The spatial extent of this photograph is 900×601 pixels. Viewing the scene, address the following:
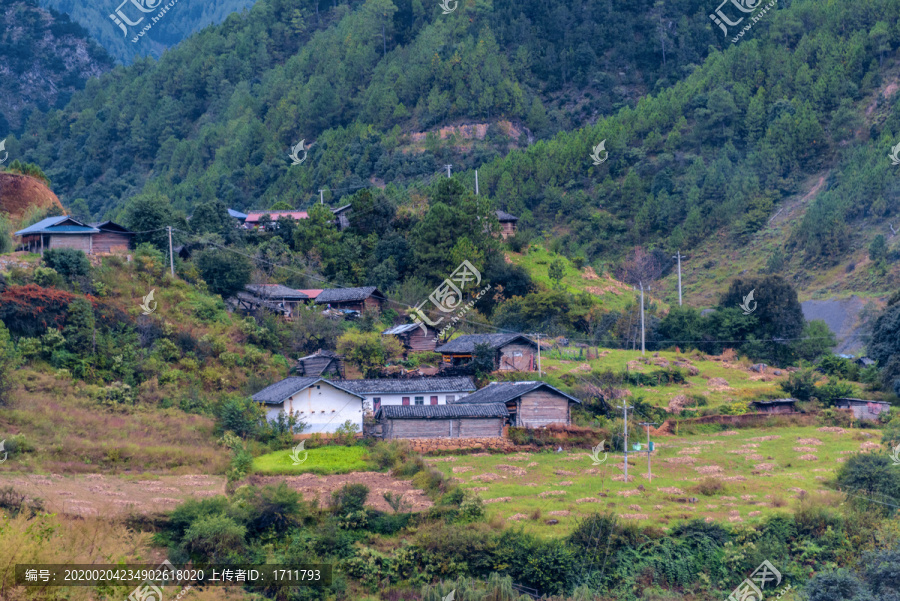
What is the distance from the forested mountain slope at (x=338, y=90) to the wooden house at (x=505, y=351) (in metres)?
39.1

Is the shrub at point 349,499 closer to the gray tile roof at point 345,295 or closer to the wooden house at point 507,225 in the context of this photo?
the gray tile roof at point 345,295

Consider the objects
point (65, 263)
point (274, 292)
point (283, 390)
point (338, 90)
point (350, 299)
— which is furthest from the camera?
point (338, 90)

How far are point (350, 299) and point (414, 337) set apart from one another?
4.92 meters

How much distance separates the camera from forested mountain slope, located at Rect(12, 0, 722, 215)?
85.6m

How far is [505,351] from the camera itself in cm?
4050

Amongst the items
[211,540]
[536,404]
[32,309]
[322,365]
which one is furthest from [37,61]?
[211,540]

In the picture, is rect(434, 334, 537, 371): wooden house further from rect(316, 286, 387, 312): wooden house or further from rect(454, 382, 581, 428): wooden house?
rect(316, 286, 387, 312): wooden house

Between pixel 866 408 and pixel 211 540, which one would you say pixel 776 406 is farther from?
pixel 211 540

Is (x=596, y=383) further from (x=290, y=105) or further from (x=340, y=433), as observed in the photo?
(x=290, y=105)

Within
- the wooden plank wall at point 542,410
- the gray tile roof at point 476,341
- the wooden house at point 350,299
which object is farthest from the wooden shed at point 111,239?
the wooden plank wall at point 542,410

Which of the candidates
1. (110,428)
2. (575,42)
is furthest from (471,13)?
(110,428)

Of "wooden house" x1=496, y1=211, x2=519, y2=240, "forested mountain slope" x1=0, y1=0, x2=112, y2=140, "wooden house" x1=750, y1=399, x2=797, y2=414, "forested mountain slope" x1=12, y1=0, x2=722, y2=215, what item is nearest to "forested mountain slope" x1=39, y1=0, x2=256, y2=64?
"forested mountain slope" x1=0, y1=0, x2=112, y2=140

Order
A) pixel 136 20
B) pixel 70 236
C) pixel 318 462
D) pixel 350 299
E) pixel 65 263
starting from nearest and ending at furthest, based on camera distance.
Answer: pixel 318 462 < pixel 65 263 < pixel 70 236 < pixel 350 299 < pixel 136 20

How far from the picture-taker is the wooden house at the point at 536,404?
34050mm
